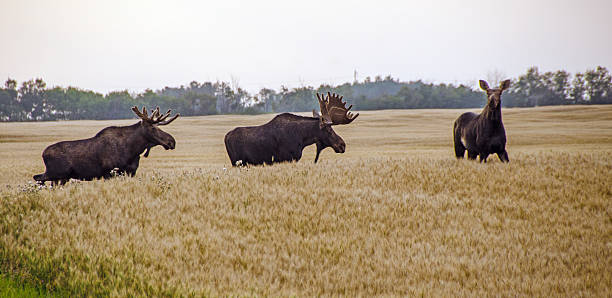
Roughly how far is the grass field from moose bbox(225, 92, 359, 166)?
48.0 inches

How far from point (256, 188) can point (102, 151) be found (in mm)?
3962

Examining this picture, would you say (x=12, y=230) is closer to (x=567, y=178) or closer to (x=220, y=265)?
(x=220, y=265)

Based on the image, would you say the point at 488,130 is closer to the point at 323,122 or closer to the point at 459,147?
the point at 459,147

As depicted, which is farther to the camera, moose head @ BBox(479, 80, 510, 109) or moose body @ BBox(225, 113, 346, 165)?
moose body @ BBox(225, 113, 346, 165)

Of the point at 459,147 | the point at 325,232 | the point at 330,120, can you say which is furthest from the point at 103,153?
the point at 459,147

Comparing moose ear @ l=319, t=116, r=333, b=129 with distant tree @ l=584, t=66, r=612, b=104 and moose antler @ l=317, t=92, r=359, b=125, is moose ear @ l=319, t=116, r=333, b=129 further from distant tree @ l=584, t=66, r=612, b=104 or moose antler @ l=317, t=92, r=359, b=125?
distant tree @ l=584, t=66, r=612, b=104

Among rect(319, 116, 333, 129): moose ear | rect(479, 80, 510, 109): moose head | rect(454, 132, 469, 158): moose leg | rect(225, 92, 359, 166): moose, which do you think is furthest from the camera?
rect(454, 132, 469, 158): moose leg

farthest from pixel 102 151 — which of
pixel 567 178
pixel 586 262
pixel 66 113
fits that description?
pixel 66 113

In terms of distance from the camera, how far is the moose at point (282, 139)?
39.8ft

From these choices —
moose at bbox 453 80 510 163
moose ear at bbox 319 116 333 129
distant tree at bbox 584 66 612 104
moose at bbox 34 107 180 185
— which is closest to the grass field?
→ moose at bbox 453 80 510 163

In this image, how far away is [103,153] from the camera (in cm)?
1044

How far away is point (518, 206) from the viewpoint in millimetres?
8305

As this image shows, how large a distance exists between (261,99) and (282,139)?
72.2m

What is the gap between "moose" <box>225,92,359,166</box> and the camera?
12125mm
